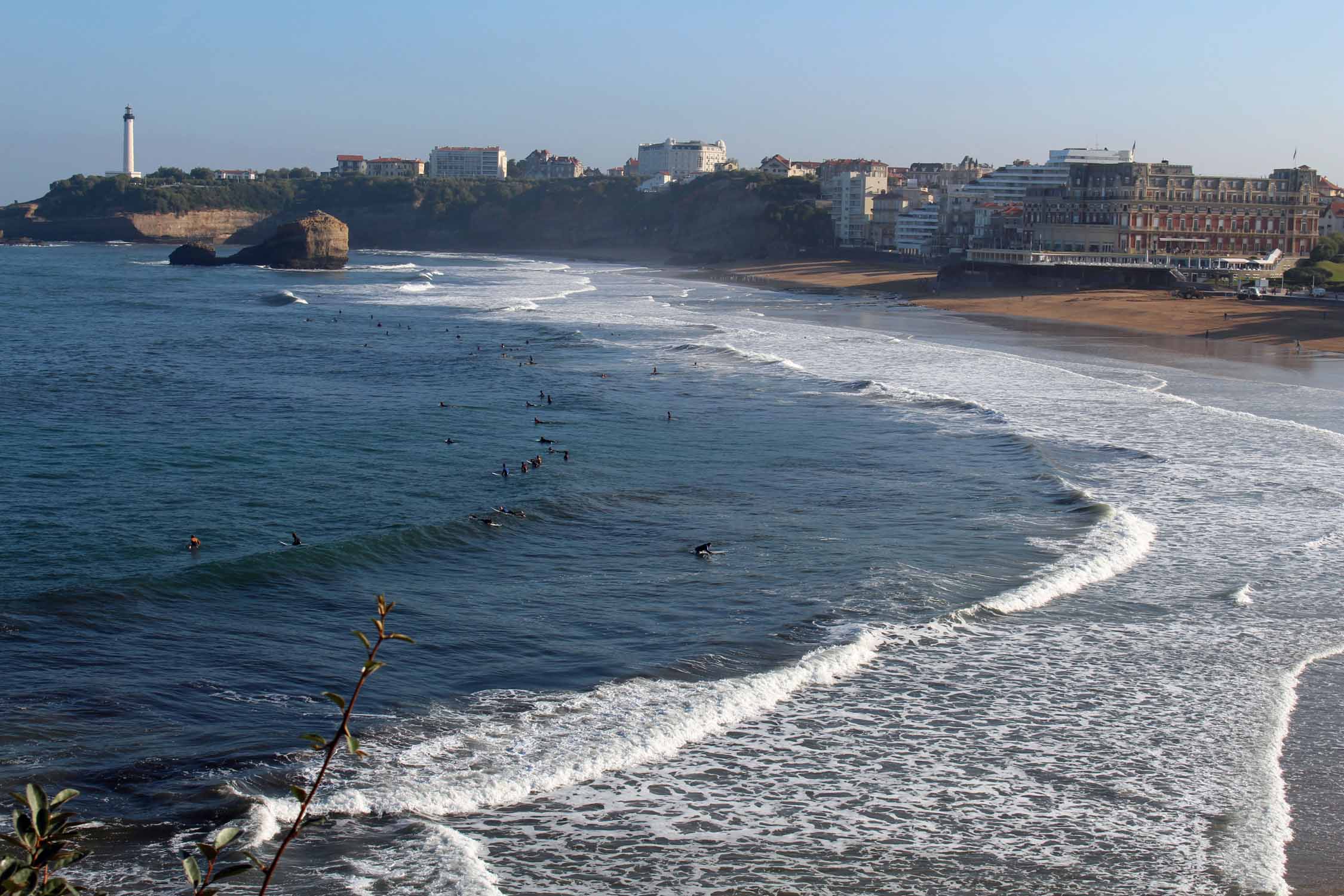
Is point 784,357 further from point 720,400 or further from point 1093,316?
point 1093,316

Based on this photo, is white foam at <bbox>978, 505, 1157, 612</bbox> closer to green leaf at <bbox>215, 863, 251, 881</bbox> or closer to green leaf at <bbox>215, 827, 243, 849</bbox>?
green leaf at <bbox>215, 863, 251, 881</bbox>

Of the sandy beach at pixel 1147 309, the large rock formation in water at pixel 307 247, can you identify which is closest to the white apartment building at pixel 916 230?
the sandy beach at pixel 1147 309

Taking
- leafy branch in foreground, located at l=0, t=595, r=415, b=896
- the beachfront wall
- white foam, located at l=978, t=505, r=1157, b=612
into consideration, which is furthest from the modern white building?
leafy branch in foreground, located at l=0, t=595, r=415, b=896

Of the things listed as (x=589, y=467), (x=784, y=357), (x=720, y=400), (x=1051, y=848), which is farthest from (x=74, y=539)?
(x=784, y=357)

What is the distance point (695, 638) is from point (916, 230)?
10752cm

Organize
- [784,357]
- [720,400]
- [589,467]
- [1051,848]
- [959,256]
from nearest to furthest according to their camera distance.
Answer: [1051,848] < [589,467] < [720,400] < [784,357] < [959,256]

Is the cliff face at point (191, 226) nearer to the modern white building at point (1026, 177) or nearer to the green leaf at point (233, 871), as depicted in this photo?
the modern white building at point (1026, 177)

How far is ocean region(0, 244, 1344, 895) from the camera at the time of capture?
9438mm

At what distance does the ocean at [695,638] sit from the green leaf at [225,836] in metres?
5.51

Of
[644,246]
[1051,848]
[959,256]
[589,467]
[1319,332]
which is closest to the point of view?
[1051,848]

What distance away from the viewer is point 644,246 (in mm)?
161625

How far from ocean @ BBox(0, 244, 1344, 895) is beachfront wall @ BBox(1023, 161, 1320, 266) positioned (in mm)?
59906

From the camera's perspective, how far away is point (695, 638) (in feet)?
46.2

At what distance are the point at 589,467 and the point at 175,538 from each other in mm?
8372
